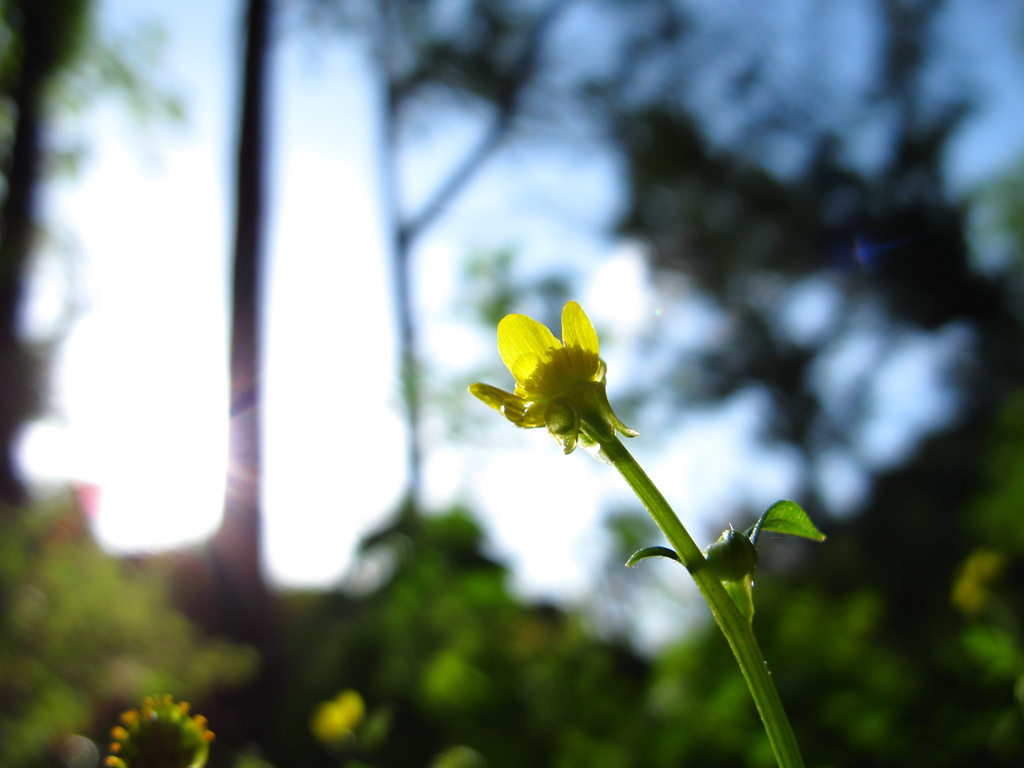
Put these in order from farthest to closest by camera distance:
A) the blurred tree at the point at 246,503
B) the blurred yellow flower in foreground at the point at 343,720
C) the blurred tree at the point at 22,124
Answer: the blurred tree at the point at 22,124, the blurred tree at the point at 246,503, the blurred yellow flower in foreground at the point at 343,720

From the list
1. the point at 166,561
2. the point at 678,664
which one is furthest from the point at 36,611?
the point at 678,664

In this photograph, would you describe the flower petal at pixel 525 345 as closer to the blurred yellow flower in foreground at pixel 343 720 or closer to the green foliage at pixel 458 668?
the blurred yellow flower in foreground at pixel 343 720

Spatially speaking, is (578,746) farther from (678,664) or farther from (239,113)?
(239,113)

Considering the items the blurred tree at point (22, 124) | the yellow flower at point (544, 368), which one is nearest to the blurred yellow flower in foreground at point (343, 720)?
the yellow flower at point (544, 368)

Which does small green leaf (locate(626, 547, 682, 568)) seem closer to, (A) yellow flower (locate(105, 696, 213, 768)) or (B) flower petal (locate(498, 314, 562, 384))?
(B) flower petal (locate(498, 314, 562, 384))

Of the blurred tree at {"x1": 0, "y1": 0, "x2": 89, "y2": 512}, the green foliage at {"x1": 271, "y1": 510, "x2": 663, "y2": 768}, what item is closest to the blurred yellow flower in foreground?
the green foliage at {"x1": 271, "y1": 510, "x2": 663, "y2": 768}

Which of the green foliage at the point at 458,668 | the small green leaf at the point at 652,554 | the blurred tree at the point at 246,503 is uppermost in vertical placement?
the blurred tree at the point at 246,503

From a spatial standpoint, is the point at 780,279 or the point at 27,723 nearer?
the point at 27,723
